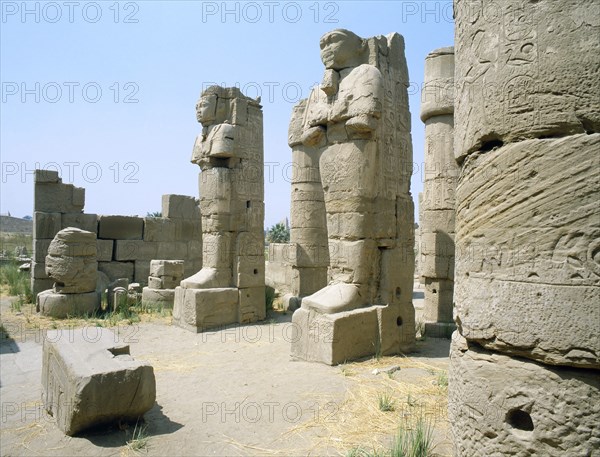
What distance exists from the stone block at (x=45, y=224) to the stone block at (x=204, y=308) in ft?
15.5

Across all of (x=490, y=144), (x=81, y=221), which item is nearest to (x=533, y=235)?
(x=490, y=144)

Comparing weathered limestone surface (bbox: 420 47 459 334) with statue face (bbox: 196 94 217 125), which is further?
statue face (bbox: 196 94 217 125)

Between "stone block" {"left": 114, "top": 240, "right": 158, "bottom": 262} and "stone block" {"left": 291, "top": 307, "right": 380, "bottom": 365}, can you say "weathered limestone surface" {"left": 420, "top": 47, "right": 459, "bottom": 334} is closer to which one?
"stone block" {"left": 291, "top": 307, "right": 380, "bottom": 365}

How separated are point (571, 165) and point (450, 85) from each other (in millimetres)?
6255

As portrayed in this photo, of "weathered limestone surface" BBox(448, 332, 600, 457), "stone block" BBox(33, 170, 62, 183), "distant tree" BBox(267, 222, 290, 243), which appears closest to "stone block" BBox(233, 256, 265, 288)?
"stone block" BBox(33, 170, 62, 183)

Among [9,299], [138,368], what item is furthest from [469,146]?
[9,299]

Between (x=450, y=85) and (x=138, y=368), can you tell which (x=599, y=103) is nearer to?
(x=138, y=368)

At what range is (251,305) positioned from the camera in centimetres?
824

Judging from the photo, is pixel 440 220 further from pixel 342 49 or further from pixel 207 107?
pixel 207 107

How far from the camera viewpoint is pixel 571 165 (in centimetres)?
177

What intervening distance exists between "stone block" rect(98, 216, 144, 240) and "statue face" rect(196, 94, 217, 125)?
4933 mm

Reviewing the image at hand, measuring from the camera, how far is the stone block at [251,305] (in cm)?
806

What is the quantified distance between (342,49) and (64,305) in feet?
22.8

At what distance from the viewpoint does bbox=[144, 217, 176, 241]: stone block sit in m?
12.1
